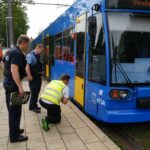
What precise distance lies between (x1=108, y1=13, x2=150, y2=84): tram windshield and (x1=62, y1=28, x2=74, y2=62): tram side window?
2640 mm

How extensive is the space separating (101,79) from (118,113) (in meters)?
0.76

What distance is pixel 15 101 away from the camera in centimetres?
558

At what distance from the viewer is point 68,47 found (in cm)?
993

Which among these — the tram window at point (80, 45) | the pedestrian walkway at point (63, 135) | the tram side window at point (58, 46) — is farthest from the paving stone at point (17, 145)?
the tram side window at point (58, 46)

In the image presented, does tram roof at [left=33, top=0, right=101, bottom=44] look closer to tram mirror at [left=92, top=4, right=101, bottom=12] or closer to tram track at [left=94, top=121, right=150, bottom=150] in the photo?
tram mirror at [left=92, top=4, right=101, bottom=12]

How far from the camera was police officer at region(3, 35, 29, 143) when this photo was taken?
17.7 feet

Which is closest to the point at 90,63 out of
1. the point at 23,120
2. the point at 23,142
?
the point at 23,120

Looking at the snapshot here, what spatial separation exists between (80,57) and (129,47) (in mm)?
1699

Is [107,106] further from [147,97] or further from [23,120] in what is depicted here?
[23,120]

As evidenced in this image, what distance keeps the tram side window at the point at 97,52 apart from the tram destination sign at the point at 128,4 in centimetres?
32

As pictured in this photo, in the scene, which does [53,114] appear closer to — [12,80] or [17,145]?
[17,145]

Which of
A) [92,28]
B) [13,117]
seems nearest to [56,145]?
[13,117]

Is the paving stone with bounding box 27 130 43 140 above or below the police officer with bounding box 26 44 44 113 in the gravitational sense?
below

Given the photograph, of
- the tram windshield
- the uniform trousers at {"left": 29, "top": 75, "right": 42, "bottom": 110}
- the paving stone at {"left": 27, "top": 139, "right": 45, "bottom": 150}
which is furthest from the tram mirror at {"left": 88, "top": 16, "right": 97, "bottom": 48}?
the paving stone at {"left": 27, "top": 139, "right": 45, "bottom": 150}
